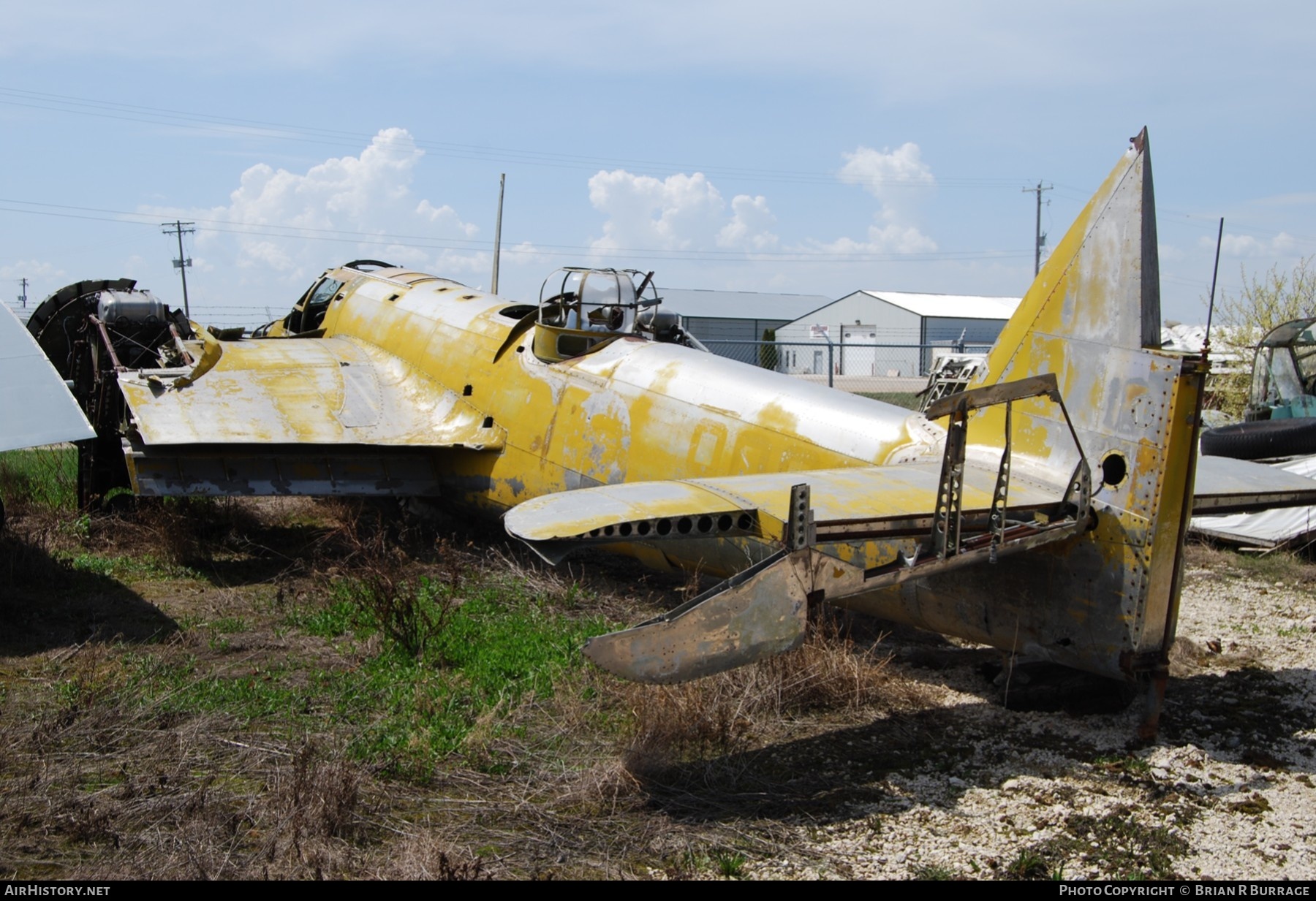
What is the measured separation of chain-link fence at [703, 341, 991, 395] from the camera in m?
25.6

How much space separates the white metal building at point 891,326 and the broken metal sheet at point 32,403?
3448 cm

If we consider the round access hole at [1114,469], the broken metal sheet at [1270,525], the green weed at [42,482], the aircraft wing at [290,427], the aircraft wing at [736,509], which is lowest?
the green weed at [42,482]

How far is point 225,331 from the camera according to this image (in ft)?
47.3

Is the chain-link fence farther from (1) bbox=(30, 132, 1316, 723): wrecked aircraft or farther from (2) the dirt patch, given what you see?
(2) the dirt patch

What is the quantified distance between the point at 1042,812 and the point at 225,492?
24.4 ft

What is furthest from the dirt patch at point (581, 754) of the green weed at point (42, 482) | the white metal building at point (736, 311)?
the white metal building at point (736, 311)

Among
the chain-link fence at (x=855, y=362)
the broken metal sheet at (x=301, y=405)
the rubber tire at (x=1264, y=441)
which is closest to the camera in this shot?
the broken metal sheet at (x=301, y=405)

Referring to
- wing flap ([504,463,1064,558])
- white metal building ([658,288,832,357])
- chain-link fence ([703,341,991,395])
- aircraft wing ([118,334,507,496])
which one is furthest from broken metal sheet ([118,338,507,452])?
white metal building ([658,288,832,357])

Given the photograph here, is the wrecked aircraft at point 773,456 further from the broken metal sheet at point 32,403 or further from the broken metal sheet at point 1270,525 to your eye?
the broken metal sheet at point 1270,525

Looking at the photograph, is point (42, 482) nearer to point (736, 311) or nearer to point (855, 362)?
point (855, 362)

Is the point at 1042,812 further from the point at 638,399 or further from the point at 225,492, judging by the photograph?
the point at 225,492

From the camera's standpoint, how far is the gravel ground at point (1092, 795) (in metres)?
4.63

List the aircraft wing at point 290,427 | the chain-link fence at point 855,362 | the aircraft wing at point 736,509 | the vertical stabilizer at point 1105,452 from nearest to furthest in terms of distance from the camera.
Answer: the aircraft wing at point 736,509 < the vertical stabilizer at point 1105,452 < the aircraft wing at point 290,427 < the chain-link fence at point 855,362
